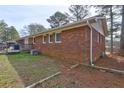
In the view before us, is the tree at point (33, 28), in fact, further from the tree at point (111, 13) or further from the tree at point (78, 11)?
the tree at point (111, 13)

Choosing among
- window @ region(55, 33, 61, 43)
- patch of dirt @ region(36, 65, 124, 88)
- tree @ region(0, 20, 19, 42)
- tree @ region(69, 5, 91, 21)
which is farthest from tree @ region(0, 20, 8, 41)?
patch of dirt @ region(36, 65, 124, 88)

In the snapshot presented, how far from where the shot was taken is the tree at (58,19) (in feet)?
113

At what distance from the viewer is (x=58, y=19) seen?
116 feet

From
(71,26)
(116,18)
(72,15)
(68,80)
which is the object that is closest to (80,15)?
(72,15)

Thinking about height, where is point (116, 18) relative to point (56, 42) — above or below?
above

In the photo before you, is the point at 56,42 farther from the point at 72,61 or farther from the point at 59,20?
the point at 59,20

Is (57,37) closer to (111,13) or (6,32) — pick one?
(111,13)

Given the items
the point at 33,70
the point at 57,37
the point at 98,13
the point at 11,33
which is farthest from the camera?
the point at 11,33

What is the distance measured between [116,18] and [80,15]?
11.2 metres

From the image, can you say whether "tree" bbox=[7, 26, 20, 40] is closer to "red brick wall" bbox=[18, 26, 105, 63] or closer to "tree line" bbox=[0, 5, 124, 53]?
"tree line" bbox=[0, 5, 124, 53]

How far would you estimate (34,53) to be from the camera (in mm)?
15750

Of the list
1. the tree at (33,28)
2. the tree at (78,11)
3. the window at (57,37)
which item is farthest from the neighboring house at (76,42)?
the tree at (33,28)

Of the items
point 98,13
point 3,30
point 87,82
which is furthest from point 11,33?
point 87,82

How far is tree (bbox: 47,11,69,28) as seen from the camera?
113ft
